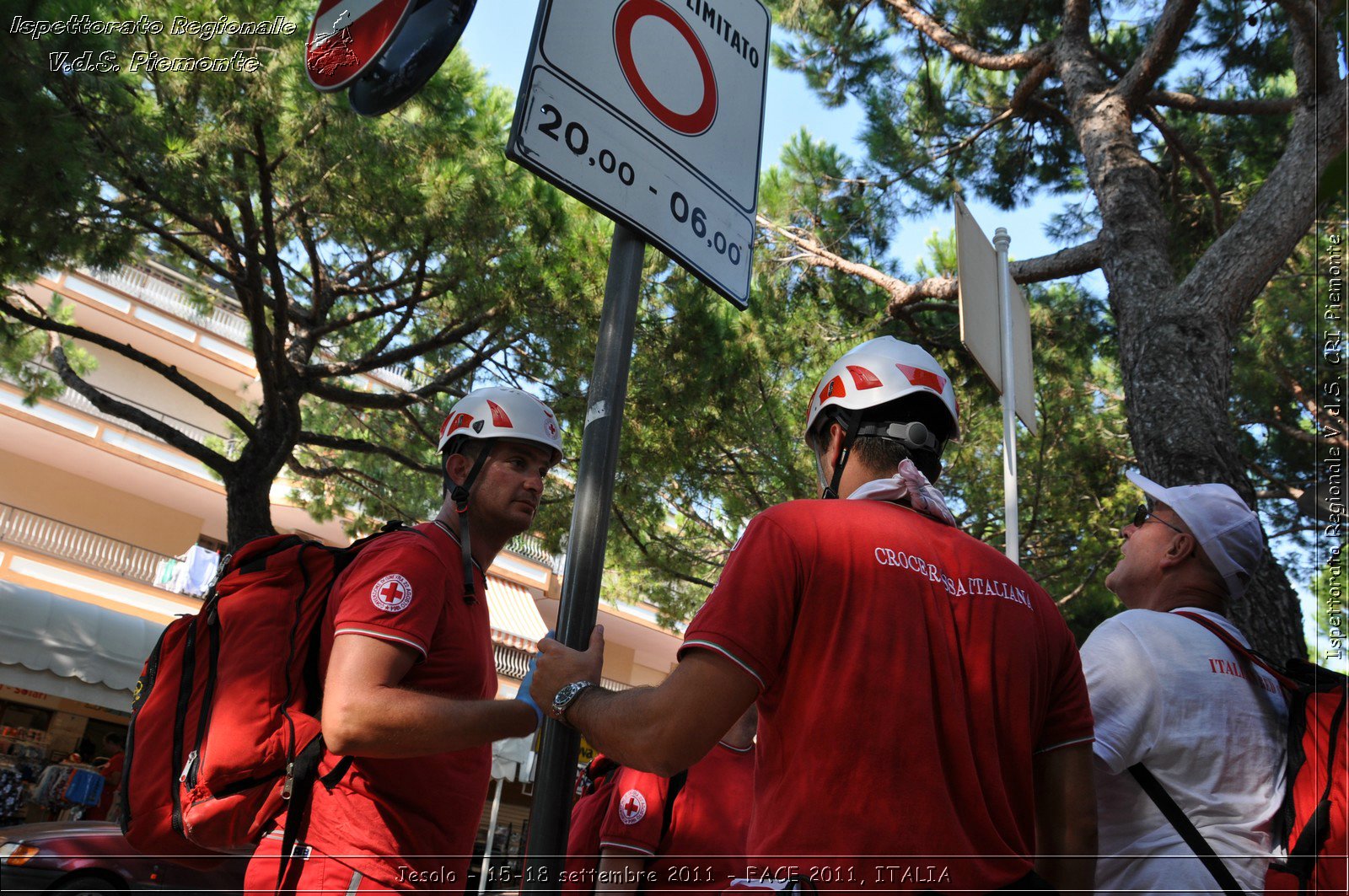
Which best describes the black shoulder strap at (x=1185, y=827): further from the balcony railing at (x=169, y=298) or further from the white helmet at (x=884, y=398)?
the balcony railing at (x=169, y=298)

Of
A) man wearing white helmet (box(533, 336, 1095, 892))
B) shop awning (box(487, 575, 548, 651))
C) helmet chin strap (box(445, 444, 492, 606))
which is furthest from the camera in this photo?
shop awning (box(487, 575, 548, 651))

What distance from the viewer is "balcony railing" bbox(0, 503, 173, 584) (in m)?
20.2

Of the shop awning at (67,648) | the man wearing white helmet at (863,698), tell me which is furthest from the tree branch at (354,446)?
the man wearing white helmet at (863,698)

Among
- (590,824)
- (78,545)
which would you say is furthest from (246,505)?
(78,545)

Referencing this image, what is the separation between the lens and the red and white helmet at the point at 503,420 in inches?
127

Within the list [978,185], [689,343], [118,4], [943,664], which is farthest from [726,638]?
[978,185]

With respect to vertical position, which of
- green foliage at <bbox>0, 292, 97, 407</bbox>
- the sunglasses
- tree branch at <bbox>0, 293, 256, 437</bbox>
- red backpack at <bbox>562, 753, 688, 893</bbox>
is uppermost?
green foliage at <bbox>0, 292, 97, 407</bbox>

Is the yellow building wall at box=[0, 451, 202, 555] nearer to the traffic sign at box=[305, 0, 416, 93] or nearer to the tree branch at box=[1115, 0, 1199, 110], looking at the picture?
the tree branch at box=[1115, 0, 1199, 110]

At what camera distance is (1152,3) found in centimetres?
862

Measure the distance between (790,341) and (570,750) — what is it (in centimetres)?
885

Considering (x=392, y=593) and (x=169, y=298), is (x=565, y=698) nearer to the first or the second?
(x=392, y=593)

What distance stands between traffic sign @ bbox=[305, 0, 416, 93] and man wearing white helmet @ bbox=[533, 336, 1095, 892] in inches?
60.6

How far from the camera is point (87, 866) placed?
20.0ft

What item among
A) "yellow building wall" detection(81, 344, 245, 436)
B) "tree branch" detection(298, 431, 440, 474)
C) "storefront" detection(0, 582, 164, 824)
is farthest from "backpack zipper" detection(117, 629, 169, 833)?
"yellow building wall" detection(81, 344, 245, 436)
